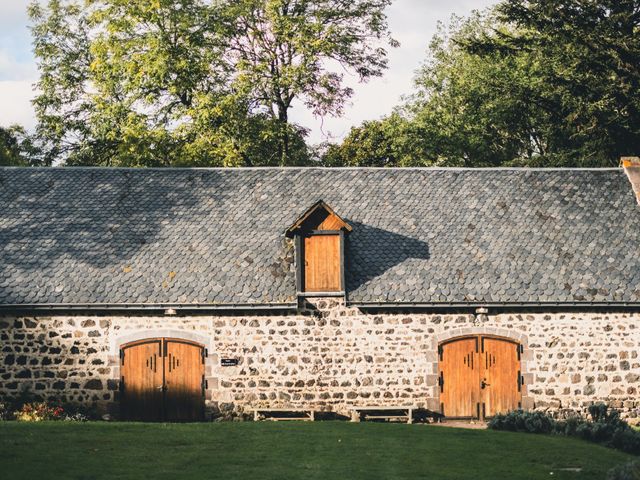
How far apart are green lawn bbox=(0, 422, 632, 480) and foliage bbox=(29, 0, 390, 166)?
60.7 feet

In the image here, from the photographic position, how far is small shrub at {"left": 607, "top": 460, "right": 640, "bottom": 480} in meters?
14.4

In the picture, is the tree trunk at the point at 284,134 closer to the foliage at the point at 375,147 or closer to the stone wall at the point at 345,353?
the foliage at the point at 375,147

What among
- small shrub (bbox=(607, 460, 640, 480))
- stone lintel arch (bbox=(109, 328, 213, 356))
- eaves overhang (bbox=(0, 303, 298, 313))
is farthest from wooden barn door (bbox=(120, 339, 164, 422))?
small shrub (bbox=(607, 460, 640, 480))

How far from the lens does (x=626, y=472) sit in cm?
1452

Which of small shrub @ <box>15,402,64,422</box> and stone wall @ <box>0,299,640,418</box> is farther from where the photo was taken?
stone wall @ <box>0,299,640,418</box>

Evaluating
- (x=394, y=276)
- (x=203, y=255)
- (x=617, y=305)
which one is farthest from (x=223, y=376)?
(x=617, y=305)

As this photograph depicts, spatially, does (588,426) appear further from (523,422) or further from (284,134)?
(284,134)

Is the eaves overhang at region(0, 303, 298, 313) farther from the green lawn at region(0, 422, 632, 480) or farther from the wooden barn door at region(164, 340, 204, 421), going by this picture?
the green lawn at region(0, 422, 632, 480)

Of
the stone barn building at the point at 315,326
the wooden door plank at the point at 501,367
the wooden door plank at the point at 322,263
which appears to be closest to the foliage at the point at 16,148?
the stone barn building at the point at 315,326

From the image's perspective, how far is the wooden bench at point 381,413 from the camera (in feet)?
73.0

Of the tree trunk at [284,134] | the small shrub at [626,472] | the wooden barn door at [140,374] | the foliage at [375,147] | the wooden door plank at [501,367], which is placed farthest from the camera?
the foliage at [375,147]

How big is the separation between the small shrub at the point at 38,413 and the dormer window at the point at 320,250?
5.90 metres

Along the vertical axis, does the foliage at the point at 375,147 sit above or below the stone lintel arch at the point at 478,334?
above

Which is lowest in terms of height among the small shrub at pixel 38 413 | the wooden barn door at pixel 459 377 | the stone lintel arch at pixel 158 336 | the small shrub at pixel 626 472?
the small shrub at pixel 626 472
